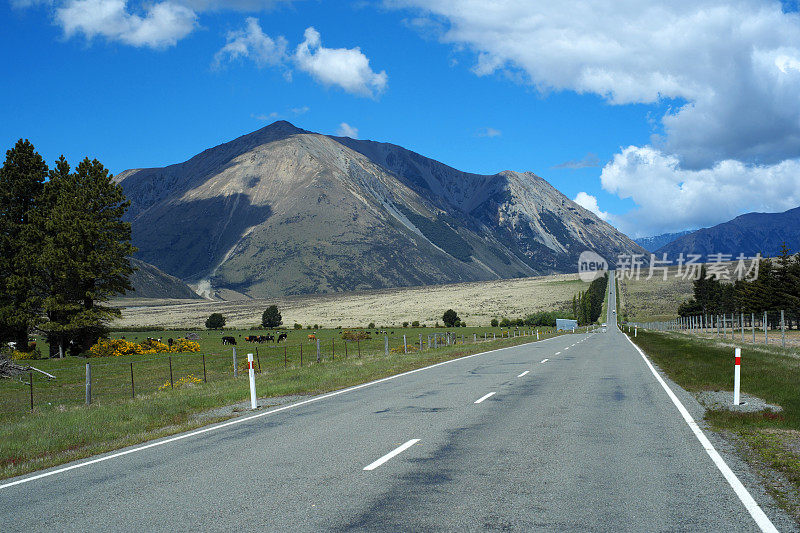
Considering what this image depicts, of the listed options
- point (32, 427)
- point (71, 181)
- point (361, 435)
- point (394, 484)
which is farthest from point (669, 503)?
point (71, 181)

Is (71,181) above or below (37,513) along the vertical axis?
above

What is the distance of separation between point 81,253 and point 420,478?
45051mm

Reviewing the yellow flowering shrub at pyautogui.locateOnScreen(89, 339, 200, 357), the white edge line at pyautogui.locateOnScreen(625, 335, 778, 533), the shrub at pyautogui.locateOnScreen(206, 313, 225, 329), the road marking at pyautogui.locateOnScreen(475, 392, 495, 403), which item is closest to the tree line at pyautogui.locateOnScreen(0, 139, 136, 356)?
the yellow flowering shrub at pyautogui.locateOnScreen(89, 339, 200, 357)

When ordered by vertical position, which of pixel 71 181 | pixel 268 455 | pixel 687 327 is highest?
pixel 71 181

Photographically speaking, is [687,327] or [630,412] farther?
[687,327]

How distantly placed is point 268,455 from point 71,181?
45690 mm

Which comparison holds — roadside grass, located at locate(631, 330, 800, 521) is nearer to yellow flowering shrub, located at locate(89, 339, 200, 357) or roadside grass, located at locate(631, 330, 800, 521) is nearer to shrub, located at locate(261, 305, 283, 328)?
yellow flowering shrub, located at locate(89, 339, 200, 357)

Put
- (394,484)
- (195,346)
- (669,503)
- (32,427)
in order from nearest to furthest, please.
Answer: (669,503), (394,484), (32,427), (195,346)

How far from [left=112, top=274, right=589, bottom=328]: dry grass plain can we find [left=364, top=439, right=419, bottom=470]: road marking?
10421 cm

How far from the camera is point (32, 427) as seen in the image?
14531mm

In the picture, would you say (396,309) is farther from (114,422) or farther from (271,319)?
(114,422)

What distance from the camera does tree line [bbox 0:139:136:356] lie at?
148ft

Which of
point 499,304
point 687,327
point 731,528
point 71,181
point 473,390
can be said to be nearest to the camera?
point 731,528

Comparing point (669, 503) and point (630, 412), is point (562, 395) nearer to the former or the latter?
point (630, 412)
